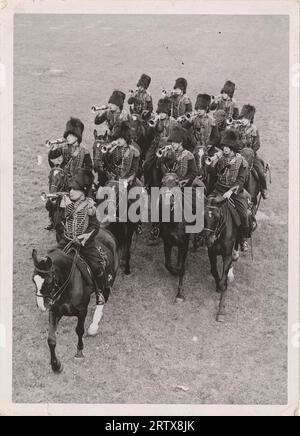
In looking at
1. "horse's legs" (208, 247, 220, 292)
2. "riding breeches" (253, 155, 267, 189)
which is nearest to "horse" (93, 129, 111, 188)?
"horse's legs" (208, 247, 220, 292)

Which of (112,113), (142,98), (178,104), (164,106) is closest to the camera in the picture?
(164,106)

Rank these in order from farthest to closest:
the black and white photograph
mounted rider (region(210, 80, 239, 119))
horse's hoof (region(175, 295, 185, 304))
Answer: mounted rider (region(210, 80, 239, 119)) < horse's hoof (region(175, 295, 185, 304)) < the black and white photograph

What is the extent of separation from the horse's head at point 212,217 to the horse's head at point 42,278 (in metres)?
2.94

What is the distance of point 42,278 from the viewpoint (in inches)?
370

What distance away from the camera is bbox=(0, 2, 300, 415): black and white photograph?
1090 cm

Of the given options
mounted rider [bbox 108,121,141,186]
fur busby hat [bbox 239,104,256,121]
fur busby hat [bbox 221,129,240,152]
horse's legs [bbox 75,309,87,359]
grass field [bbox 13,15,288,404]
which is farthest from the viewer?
fur busby hat [bbox 239,104,256,121]

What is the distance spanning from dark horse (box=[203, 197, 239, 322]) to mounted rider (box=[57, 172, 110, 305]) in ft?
6.23

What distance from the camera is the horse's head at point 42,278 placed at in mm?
9336

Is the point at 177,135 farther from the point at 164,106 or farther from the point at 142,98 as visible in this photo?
the point at 142,98

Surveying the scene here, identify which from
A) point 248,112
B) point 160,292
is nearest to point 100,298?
point 160,292

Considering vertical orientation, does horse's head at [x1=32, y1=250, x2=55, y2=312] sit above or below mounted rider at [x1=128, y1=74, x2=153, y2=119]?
below

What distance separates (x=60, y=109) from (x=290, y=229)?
8.02 metres

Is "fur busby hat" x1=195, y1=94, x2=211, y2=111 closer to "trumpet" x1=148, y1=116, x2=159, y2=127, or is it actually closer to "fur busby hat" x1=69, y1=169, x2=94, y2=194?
"trumpet" x1=148, y1=116, x2=159, y2=127

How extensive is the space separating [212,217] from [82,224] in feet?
7.14
